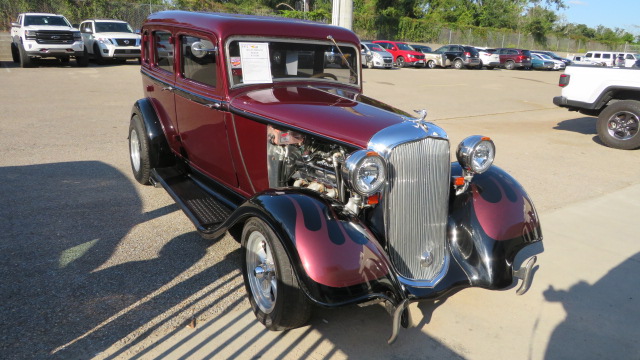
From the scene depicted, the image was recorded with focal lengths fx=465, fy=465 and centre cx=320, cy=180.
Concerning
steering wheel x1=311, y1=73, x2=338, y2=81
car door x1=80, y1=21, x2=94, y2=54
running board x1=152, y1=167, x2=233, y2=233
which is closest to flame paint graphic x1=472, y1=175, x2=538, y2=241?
steering wheel x1=311, y1=73, x2=338, y2=81

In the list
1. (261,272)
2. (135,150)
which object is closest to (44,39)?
(135,150)

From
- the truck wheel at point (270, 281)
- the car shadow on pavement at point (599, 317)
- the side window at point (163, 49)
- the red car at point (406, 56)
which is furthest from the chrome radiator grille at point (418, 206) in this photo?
the red car at point (406, 56)

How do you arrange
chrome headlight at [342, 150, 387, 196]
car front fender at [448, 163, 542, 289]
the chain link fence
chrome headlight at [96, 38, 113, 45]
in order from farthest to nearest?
the chain link fence < chrome headlight at [96, 38, 113, 45] < car front fender at [448, 163, 542, 289] < chrome headlight at [342, 150, 387, 196]

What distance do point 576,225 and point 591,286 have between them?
138 centimetres

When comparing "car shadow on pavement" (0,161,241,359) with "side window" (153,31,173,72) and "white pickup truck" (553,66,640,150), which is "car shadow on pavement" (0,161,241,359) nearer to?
"side window" (153,31,173,72)

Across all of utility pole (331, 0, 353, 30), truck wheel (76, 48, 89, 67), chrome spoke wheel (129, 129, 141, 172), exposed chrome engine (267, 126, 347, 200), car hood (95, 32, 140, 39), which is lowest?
chrome spoke wheel (129, 129, 141, 172)

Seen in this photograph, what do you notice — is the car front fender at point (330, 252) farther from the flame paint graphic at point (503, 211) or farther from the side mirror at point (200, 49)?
the side mirror at point (200, 49)

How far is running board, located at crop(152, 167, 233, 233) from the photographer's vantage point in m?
3.78

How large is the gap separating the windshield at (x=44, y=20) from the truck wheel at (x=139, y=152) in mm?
13827

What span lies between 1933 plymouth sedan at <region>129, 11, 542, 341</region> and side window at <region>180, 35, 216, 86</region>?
0.8 inches

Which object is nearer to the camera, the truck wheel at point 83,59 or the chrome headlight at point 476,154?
the chrome headlight at point 476,154

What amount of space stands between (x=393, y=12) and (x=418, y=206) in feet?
136

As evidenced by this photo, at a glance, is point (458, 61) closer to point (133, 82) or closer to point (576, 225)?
point (133, 82)

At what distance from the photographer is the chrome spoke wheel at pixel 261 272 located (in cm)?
301
